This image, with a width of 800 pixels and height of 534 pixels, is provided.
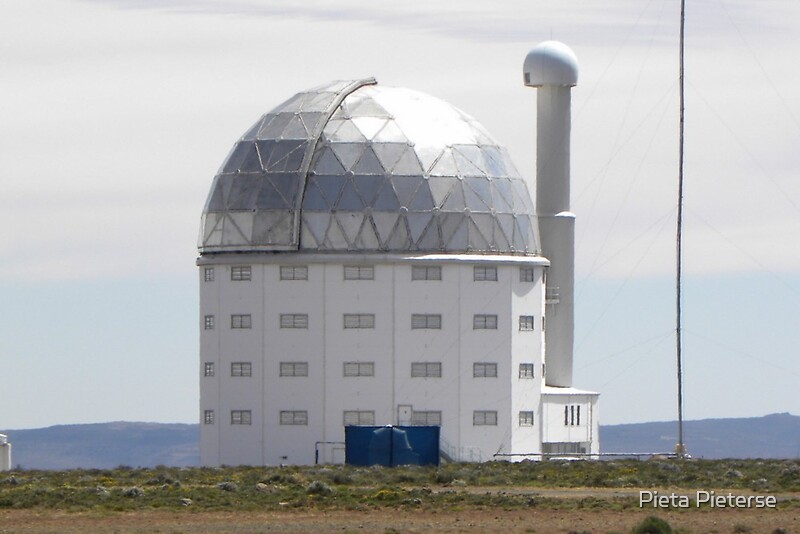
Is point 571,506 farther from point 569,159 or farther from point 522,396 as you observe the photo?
point 569,159

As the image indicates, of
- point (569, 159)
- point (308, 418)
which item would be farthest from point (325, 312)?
point (569, 159)

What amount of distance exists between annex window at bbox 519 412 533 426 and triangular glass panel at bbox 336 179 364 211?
919cm

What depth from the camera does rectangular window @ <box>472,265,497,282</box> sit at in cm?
7006

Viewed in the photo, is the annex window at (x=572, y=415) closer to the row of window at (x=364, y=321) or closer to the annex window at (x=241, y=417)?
the row of window at (x=364, y=321)

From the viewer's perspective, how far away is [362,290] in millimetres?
69000

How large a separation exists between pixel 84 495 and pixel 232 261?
1973cm

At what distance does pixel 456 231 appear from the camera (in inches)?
2744

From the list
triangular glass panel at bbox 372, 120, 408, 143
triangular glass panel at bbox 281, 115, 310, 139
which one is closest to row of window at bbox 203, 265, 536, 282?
triangular glass panel at bbox 372, 120, 408, 143

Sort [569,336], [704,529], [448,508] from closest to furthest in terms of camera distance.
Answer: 1. [704,529]
2. [448,508]
3. [569,336]

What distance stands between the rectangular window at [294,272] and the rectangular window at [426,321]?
3.88m

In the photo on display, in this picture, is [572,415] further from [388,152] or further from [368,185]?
[388,152]

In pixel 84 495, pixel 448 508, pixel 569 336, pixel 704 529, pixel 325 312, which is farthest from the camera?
pixel 569 336

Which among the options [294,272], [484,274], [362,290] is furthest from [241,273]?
[484,274]

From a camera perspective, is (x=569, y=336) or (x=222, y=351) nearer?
(x=222, y=351)
